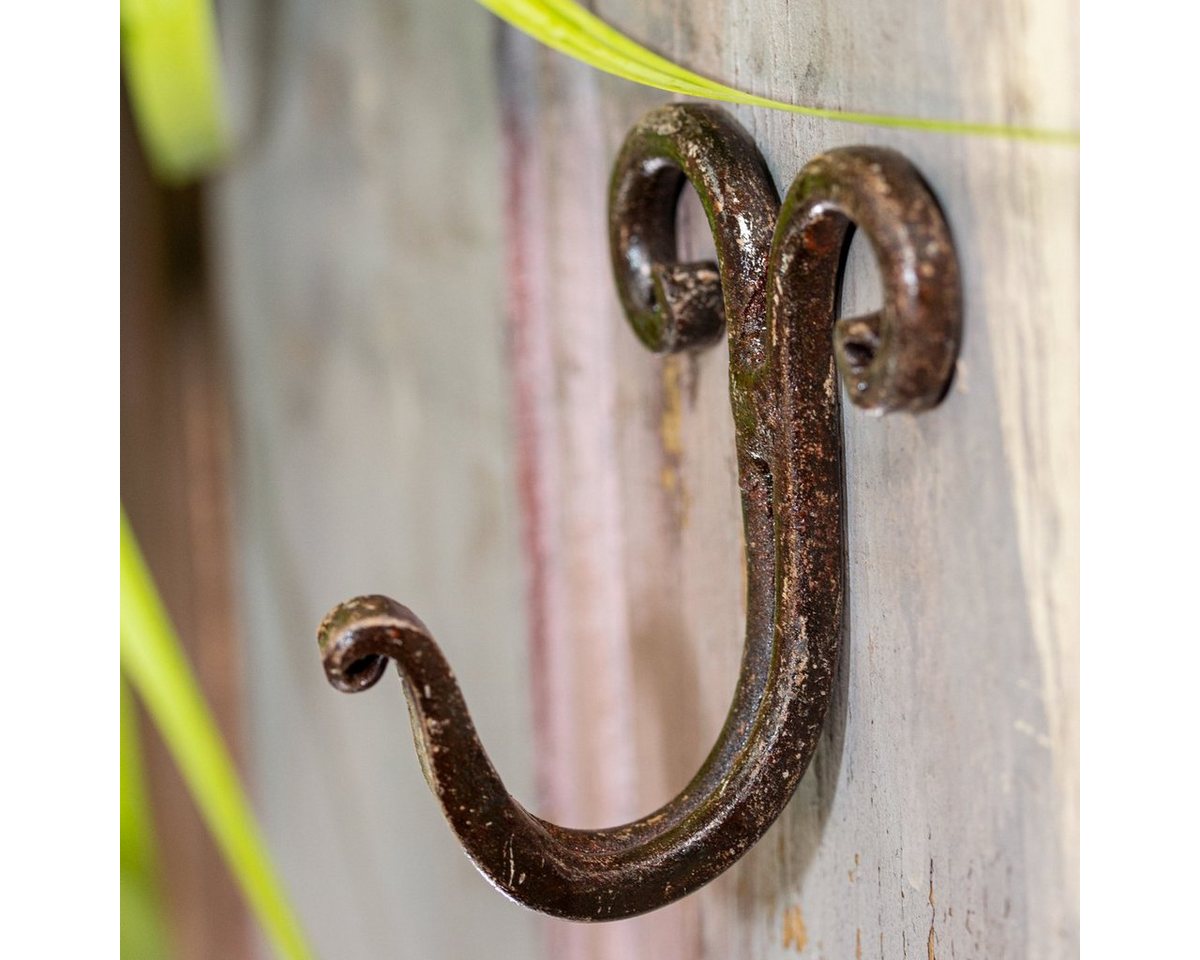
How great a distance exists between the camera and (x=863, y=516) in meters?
0.28

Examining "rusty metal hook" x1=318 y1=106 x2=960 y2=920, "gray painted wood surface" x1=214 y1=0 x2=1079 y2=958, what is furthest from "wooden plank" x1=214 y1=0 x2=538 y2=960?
"rusty metal hook" x1=318 y1=106 x2=960 y2=920

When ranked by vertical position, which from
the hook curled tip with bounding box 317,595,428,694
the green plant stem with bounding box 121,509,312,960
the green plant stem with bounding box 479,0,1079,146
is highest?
the green plant stem with bounding box 479,0,1079,146

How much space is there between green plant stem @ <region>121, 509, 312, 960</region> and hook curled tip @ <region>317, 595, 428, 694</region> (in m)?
0.28

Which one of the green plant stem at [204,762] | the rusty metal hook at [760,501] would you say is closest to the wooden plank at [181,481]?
the green plant stem at [204,762]

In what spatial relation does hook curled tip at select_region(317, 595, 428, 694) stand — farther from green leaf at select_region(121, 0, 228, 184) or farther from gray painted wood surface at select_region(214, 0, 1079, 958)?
green leaf at select_region(121, 0, 228, 184)

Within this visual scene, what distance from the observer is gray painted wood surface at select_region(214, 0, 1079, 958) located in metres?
0.23

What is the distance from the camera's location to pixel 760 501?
0.30 meters

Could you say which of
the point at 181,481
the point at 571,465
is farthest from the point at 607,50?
the point at 181,481

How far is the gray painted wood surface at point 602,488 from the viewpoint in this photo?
0.23 metres

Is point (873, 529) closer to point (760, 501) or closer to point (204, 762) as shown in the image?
point (760, 501)

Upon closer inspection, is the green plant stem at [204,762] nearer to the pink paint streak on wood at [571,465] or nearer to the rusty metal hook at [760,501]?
the pink paint streak on wood at [571,465]

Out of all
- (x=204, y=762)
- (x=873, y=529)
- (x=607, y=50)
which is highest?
(x=607, y=50)

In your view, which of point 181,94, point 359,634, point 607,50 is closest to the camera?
point 359,634

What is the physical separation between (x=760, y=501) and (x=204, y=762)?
323 mm
